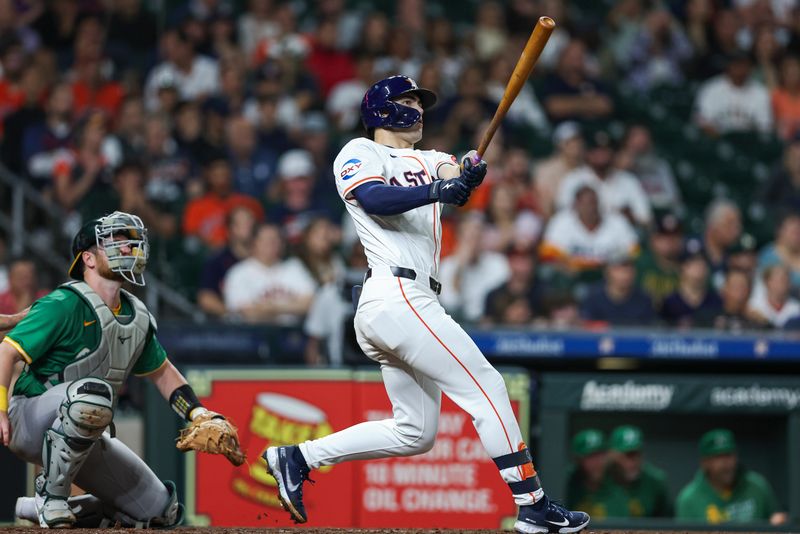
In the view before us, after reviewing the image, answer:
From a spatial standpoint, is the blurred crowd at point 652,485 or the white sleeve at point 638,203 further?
the white sleeve at point 638,203

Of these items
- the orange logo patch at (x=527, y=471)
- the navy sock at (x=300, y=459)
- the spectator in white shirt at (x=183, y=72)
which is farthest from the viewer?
the spectator in white shirt at (x=183, y=72)

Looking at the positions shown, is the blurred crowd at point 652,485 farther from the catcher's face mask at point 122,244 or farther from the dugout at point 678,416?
the catcher's face mask at point 122,244

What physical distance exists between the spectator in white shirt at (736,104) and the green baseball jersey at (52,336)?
24.7 ft

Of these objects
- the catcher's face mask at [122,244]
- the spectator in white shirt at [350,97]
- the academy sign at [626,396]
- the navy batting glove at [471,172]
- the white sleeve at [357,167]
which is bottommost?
the academy sign at [626,396]

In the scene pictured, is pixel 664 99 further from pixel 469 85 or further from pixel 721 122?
pixel 469 85

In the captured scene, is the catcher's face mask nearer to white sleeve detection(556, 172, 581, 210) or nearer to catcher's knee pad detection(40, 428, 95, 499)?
catcher's knee pad detection(40, 428, 95, 499)

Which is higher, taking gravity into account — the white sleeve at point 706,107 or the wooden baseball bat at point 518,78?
the white sleeve at point 706,107

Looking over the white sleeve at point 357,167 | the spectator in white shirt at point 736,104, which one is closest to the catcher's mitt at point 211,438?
the white sleeve at point 357,167

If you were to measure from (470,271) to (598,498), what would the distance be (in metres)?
2.32

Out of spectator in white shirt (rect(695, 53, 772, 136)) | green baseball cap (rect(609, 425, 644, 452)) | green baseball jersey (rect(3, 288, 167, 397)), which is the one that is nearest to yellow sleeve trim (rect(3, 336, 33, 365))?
green baseball jersey (rect(3, 288, 167, 397))

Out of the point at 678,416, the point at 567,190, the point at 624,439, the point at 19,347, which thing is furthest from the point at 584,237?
the point at 19,347

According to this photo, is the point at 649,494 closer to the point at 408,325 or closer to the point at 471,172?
the point at 408,325

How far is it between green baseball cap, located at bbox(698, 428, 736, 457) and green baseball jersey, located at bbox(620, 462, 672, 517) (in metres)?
0.28

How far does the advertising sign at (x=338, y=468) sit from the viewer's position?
6863 mm
